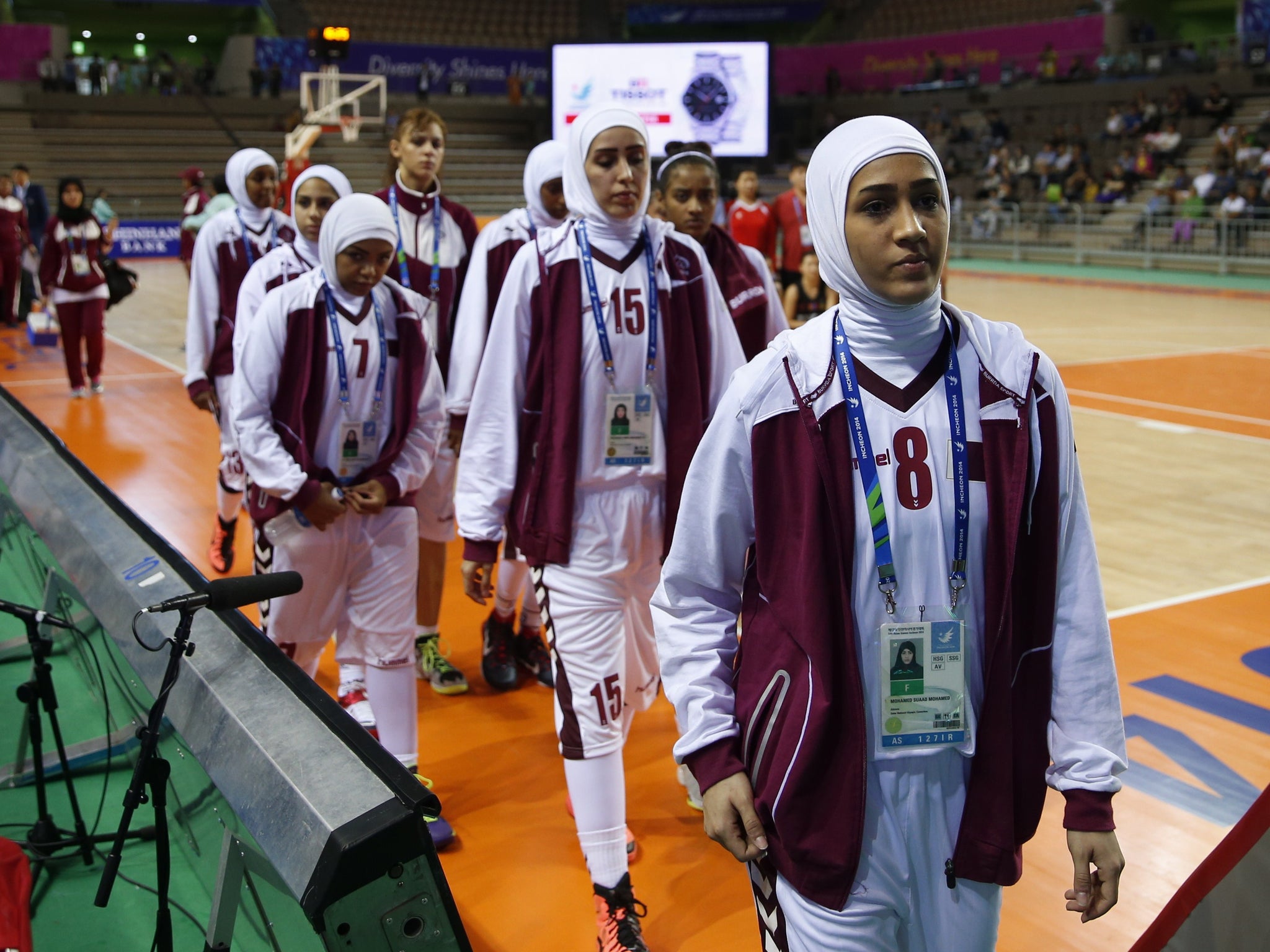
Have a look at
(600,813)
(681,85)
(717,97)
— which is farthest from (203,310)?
(717,97)

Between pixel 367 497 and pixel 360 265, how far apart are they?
72 centimetres

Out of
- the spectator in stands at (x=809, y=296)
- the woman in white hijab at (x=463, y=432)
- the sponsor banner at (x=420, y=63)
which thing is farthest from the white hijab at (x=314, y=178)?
the sponsor banner at (x=420, y=63)

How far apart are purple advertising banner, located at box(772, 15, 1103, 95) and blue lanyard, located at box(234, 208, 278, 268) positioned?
24.3 m

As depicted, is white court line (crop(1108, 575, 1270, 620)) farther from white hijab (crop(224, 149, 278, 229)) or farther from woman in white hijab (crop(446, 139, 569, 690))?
white hijab (crop(224, 149, 278, 229))

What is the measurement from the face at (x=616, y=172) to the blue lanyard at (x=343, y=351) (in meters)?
0.91

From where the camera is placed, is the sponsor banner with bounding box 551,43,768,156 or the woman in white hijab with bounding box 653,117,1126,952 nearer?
the woman in white hijab with bounding box 653,117,1126,952

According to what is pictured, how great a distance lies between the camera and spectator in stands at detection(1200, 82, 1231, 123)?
25.3 meters

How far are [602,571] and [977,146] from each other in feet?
98.5

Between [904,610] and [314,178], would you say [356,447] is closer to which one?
[314,178]

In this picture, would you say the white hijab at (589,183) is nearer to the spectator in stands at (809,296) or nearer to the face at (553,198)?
the face at (553,198)

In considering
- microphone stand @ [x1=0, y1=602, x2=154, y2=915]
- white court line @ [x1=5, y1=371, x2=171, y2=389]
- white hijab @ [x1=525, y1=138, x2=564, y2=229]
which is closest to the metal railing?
white court line @ [x1=5, y1=371, x2=171, y2=389]

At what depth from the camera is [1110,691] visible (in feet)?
5.99

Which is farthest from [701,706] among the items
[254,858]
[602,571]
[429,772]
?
[429,772]

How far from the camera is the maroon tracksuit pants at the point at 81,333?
37.0ft
